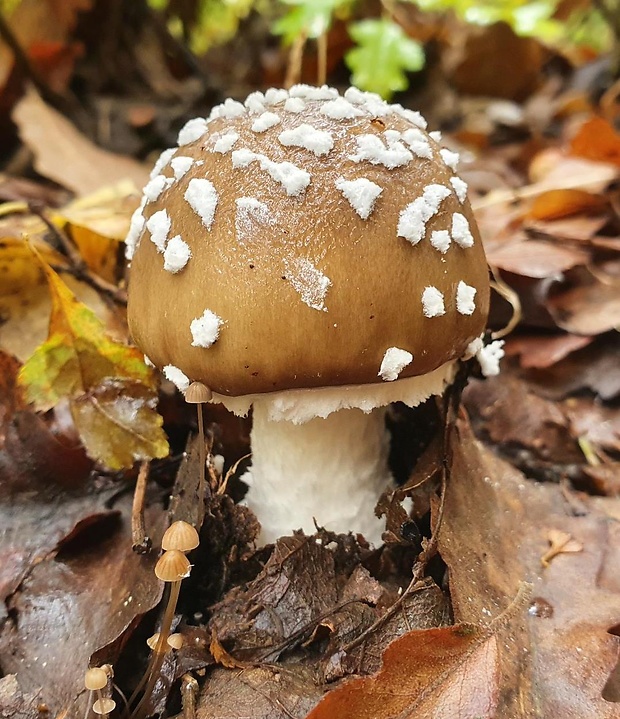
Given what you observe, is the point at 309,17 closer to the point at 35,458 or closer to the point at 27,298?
the point at 27,298

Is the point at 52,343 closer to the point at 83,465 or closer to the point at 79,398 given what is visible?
the point at 79,398

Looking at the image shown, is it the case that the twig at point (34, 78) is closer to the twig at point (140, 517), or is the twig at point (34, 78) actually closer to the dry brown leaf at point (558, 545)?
the twig at point (140, 517)

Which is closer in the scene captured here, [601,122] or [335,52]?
[601,122]

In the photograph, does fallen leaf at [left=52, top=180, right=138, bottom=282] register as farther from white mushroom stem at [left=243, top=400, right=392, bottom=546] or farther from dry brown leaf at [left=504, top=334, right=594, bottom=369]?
Answer: dry brown leaf at [left=504, top=334, right=594, bottom=369]

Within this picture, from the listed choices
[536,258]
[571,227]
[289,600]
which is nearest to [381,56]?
[571,227]

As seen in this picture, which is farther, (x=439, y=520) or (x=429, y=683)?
(x=439, y=520)

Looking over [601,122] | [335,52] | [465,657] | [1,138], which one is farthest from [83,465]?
[335,52]
